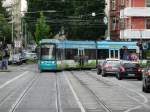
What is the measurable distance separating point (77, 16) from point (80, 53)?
124 ft

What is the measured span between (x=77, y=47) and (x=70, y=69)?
384cm

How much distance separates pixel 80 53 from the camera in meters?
71.6

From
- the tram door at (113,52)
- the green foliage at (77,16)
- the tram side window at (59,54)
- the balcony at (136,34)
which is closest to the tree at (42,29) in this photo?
the green foliage at (77,16)

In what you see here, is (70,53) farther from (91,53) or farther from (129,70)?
(129,70)

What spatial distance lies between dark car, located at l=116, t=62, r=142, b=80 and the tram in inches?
662

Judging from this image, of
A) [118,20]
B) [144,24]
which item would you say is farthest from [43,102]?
[118,20]

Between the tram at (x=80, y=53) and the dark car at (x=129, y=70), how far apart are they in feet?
55.2

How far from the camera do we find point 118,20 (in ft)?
333

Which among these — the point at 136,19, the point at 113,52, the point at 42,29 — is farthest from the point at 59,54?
the point at 42,29

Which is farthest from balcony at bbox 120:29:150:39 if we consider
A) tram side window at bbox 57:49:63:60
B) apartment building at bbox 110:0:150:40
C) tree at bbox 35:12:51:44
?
tram side window at bbox 57:49:63:60

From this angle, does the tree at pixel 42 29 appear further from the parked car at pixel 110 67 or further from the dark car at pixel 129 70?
the dark car at pixel 129 70

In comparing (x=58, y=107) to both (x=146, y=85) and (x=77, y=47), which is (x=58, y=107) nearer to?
(x=146, y=85)

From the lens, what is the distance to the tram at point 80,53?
66562 mm

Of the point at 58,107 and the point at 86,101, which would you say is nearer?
the point at 58,107
